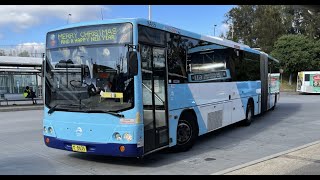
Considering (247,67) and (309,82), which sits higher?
(247,67)

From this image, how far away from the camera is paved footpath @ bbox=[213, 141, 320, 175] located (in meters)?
7.05

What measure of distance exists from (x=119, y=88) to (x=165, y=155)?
2384 mm

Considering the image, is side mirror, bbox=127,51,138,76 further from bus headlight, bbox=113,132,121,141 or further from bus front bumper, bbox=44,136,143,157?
bus front bumper, bbox=44,136,143,157

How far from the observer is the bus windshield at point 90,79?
735 cm

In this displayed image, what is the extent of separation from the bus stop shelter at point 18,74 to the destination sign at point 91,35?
56.4 feet

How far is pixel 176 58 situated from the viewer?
29.7ft

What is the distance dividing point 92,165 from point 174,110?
88.9 inches

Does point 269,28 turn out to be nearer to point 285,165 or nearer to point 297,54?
point 297,54

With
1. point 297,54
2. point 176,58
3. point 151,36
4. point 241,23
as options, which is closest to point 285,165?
point 176,58

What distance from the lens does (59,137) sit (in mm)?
7824

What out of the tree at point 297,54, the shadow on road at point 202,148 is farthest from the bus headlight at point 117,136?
the tree at point 297,54

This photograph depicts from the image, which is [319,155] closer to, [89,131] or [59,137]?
[89,131]

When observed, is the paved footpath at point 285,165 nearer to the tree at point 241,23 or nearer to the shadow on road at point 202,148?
the shadow on road at point 202,148

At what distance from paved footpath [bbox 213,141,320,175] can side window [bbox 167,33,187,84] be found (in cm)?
261
